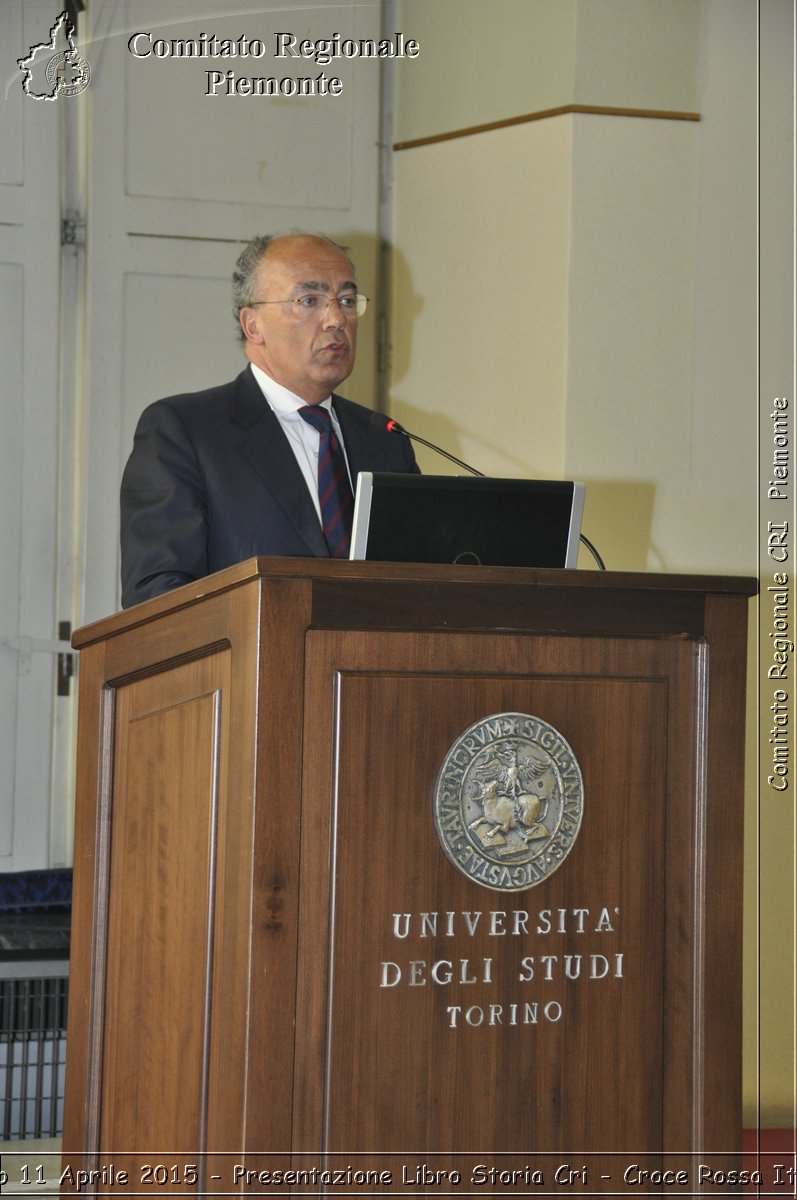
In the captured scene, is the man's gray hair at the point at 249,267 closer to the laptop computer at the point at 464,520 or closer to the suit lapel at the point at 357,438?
the suit lapel at the point at 357,438

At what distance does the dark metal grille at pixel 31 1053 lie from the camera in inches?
141

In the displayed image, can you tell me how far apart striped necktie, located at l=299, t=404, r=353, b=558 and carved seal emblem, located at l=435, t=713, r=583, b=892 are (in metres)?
0.85

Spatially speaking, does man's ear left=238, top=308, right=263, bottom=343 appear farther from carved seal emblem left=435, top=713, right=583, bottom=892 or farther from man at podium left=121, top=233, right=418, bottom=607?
carved seal emblem left=435, top=713, right=583, bottom=892

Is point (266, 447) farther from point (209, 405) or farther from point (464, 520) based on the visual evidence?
point (464, 520)

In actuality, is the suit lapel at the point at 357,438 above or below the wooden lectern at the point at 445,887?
above

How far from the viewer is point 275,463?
248cm

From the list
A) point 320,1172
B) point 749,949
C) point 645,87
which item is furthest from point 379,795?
point 645,87

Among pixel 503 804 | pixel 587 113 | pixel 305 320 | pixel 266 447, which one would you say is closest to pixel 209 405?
pixel 266 447

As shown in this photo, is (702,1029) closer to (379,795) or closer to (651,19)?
(379,795)

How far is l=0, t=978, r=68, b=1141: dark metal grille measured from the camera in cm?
359

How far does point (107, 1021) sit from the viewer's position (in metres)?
1.96

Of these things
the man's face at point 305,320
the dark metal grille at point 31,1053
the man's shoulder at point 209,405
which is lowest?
the dark metal grille at point 31,1053

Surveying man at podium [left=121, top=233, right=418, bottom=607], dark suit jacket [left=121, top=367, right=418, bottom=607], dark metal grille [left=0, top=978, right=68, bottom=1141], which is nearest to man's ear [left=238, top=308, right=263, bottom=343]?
man at podium [left=121, top=233, right=418, bottom=607]

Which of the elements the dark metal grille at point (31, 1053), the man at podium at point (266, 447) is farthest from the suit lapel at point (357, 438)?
the dark metal grille at point (31, 1053)
